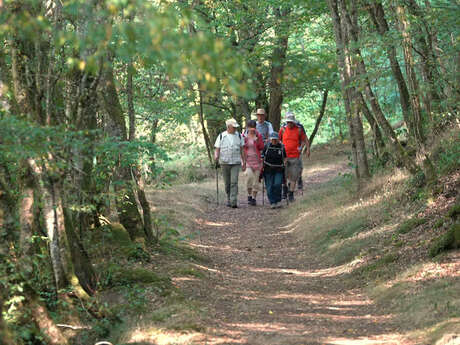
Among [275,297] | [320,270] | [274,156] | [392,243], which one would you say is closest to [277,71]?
[274,156]

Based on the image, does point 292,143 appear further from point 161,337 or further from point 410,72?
point 161,337

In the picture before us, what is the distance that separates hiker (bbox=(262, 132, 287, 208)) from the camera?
15.6 metres

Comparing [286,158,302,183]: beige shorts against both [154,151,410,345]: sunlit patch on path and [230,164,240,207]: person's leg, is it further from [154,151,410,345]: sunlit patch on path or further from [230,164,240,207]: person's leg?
[154,151,410,345]: sunlit patch on path

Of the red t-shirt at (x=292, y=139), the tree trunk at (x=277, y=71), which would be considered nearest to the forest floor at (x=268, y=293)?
the red t-shirt at (x=292, y=139)

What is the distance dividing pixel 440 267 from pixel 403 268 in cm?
71

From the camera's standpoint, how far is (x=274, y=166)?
1564 centimetres

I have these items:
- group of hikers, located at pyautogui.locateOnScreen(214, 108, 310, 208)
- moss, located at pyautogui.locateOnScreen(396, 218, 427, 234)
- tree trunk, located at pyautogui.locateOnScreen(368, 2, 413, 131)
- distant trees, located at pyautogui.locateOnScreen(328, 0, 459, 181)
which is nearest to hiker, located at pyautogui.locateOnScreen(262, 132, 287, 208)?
group of hikers, located at pyautogui.locateOnScreen(214, 108, 310, 208)

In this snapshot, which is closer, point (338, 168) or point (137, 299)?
point (137, 299)

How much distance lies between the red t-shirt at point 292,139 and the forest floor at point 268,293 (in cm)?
161

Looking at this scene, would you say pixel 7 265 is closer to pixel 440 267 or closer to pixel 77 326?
pixel 77 326

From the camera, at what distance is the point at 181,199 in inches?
678

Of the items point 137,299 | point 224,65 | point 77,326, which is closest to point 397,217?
point 137,299

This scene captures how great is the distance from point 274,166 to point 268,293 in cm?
743

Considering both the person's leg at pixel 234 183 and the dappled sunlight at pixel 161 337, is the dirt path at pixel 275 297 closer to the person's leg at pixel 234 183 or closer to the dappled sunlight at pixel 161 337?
the dappled sunlight at pixel 161 337
